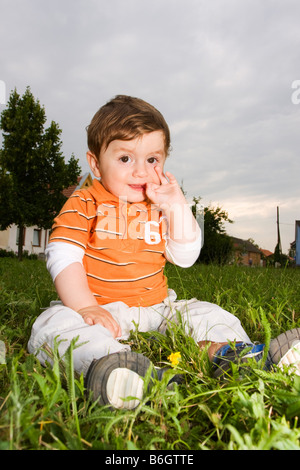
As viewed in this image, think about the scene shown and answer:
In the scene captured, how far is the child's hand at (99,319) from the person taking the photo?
189cm

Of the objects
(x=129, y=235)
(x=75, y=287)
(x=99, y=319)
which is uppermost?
(x=129, y=235)

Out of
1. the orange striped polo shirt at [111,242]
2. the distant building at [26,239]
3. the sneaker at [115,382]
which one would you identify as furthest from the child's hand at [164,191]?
the distant building at [26,239]

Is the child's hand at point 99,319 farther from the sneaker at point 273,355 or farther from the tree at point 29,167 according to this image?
the tree at point 29,167

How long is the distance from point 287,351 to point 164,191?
1.11m

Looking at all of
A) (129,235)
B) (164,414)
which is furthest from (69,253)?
(164,414)

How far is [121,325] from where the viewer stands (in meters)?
2.24

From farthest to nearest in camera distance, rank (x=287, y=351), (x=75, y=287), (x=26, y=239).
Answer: (x=26, y=239) < (x=75, y=287) < (x=287, y=351)

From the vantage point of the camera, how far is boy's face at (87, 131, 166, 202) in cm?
226

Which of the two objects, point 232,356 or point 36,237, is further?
point 36,237

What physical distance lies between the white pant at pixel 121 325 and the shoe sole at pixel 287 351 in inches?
8.3

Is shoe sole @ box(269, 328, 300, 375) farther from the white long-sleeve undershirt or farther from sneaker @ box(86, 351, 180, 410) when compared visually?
the white long-sleeve undershirt

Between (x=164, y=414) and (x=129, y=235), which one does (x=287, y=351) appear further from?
(x=129, y=235)

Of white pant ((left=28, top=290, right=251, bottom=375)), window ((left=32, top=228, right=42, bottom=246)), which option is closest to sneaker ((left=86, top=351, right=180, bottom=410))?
white pant ((left=28, top=290, right=251, bottom=375))

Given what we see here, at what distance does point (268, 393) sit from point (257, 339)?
3.48 ft
